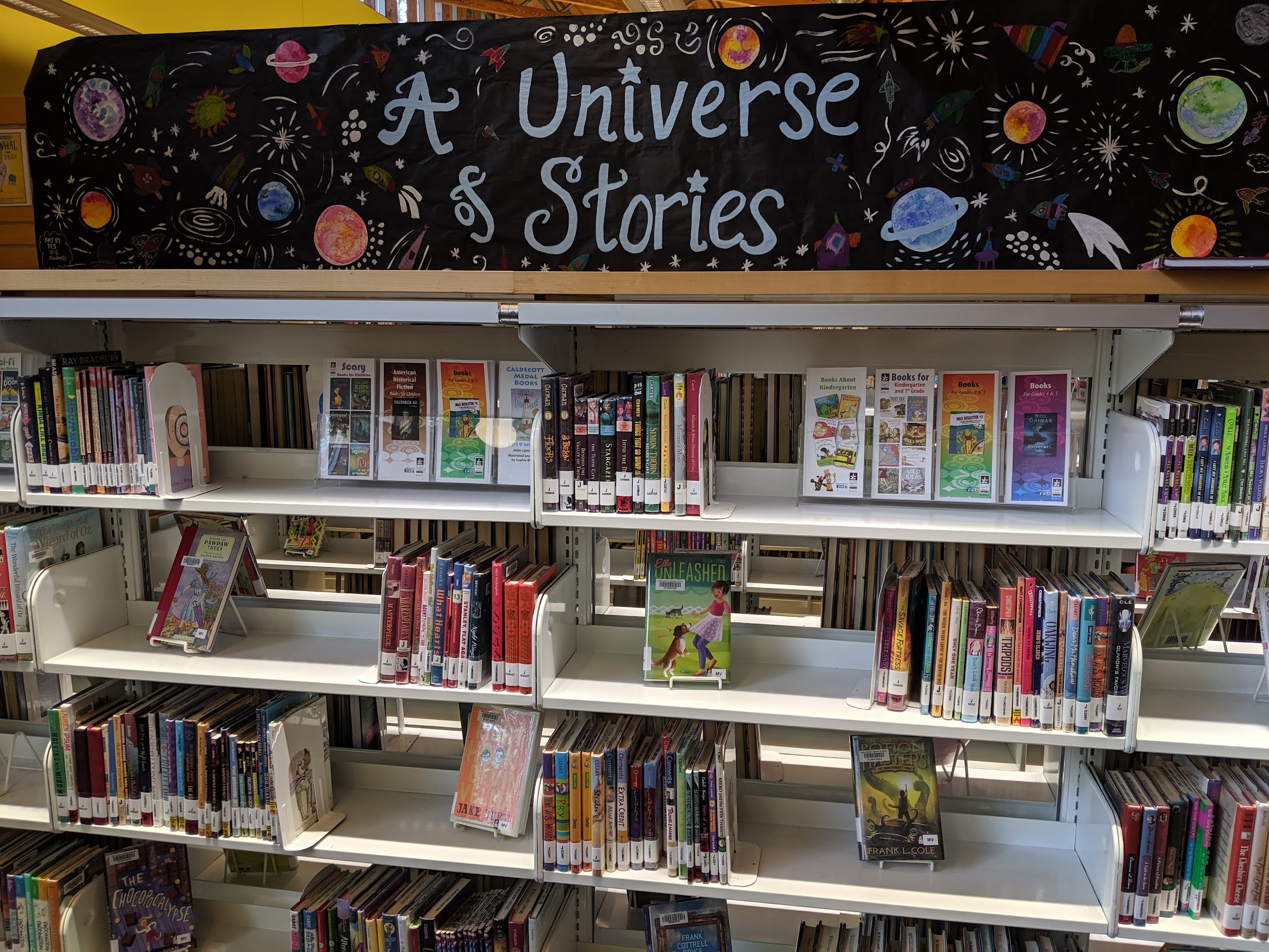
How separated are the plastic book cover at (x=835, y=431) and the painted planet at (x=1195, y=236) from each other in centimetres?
80

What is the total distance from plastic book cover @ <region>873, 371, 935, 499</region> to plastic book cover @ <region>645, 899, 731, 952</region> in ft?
3.80

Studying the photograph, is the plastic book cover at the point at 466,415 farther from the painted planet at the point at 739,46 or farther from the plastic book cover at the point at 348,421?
the painted planet at the point at 739,46

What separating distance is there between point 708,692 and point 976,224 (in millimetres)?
1338

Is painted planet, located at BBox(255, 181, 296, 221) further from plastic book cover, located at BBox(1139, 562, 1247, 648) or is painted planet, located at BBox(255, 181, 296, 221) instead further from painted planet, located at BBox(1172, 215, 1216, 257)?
plastic book cover, located at BBox(1139, 562, 1247, 648)

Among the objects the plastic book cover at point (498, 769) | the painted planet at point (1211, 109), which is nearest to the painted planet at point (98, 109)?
the plastic book cover at point (498, 769)

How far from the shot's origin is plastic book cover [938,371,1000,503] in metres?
2.24

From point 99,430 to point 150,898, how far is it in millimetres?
1390

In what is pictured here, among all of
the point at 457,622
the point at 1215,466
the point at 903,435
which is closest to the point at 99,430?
the point at 457,622

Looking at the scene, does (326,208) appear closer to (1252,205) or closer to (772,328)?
(772,328)

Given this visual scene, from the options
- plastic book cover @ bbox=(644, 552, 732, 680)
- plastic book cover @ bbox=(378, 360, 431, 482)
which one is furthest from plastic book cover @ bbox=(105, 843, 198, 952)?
plastic book cover @ bbox=(644, 552, 732, 680)

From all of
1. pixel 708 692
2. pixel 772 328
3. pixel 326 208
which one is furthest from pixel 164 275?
pixel 708 692

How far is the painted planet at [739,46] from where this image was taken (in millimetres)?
2305

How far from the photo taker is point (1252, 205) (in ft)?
7.13

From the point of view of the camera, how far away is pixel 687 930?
2354 mm
